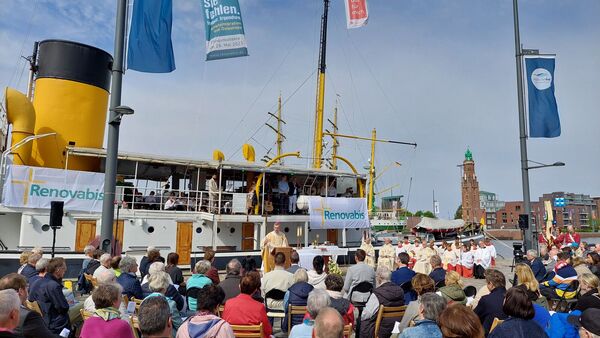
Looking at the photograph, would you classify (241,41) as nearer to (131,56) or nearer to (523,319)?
(131,56)

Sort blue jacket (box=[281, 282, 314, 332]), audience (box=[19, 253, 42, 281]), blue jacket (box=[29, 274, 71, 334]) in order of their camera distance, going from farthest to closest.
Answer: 1. audience (box=[19, 253, 42, 281])
2. blue jacket (box=[281, 282, 314, 332])
3. blue jacket (box=[29, 274, 71, 334])

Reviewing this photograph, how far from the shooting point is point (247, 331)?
4.57 meters

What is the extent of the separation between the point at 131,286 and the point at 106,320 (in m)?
2.44

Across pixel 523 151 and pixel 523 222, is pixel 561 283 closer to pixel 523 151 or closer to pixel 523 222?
pixel 523 222

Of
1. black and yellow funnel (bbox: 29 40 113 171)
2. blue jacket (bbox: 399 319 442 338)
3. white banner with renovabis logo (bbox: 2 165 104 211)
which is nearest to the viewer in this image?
blue jacket (bbox: 399 319 442 338)

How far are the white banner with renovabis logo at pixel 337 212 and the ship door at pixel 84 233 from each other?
862cm

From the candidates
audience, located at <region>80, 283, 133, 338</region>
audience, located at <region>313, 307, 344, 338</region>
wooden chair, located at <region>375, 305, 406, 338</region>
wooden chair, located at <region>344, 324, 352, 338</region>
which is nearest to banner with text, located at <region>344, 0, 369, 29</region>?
wooden chair, located at <region>375, 305, 406, 338</region>

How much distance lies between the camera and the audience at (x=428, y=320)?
3.76m

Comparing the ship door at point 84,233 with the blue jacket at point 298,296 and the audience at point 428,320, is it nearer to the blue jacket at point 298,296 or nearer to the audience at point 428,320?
the blue jacket at point 298,296

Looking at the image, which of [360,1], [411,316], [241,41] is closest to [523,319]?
[411,316]

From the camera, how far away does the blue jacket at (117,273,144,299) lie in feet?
19.4

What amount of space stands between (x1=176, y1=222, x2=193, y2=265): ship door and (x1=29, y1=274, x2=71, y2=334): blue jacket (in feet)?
33.4

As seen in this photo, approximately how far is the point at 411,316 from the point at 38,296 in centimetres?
472

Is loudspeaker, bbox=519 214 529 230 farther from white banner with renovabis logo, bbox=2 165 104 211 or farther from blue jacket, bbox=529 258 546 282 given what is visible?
white banner with renovabis logo, bbox=2 165 104 211
